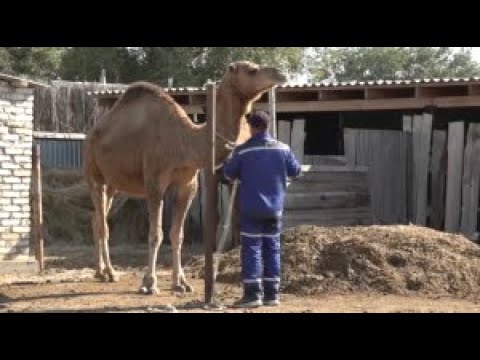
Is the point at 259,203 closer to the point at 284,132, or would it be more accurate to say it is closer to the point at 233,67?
the point at 233,67

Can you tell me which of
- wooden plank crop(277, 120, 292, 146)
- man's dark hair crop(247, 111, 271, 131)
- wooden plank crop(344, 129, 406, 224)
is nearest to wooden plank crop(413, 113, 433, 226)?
wooden plank crop(344, 129, 406, 224)

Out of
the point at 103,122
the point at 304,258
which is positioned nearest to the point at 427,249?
the point at 304,258

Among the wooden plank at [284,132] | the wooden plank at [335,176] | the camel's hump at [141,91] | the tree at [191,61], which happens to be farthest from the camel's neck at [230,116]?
the tree at [191,61]

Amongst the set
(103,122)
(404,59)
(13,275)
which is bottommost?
(13,275)

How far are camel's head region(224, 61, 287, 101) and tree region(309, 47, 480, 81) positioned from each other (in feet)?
146

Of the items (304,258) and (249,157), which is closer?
(249,157)

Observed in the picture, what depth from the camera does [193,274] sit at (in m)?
11.9

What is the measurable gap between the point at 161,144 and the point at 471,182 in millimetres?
7333

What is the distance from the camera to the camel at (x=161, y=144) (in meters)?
9.41

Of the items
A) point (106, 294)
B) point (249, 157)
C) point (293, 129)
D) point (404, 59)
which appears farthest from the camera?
point (404, 59)

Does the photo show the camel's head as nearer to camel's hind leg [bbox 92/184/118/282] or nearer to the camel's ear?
the camel's ear

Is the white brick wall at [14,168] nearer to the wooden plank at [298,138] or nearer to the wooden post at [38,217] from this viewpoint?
the wooden post at [38,217]

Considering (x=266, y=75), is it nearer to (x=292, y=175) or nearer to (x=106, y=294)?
(x=292, y=175)

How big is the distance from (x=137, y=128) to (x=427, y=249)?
4094 mm
